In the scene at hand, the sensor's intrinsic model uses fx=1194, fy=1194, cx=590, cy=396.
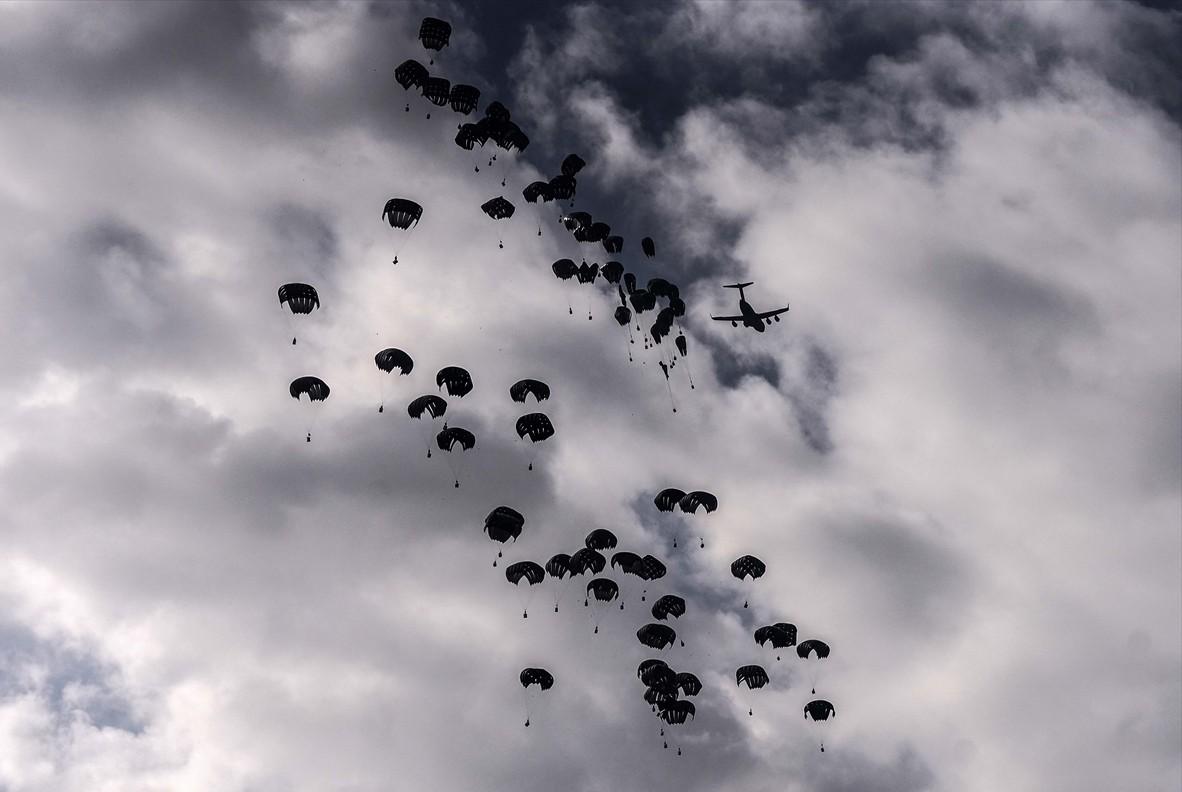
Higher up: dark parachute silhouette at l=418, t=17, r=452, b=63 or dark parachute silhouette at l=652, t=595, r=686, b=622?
dark parachute silhouette at l=418, t=17, r=452, b=63

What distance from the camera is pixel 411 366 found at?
92.8 meters

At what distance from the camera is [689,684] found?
100938 mm

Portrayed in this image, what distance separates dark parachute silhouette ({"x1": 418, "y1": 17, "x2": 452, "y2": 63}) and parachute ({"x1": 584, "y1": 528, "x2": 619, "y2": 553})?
40.3m

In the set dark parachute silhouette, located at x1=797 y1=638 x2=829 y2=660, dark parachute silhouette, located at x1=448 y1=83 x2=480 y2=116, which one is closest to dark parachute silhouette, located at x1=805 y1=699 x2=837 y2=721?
dark parachute silhouette, located at x1=797 y1=638 x2=829 y2=660

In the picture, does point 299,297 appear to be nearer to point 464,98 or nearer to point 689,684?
point 464,98

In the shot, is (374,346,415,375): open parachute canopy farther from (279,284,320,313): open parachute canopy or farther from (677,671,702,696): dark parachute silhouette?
(677,671,702,696): dark parachute silhouette

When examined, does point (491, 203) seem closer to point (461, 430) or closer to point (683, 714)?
point (461, 430)

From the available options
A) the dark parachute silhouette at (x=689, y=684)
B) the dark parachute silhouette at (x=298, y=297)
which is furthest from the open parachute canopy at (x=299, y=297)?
the dark parachute silhouette at (x=689, y=684)

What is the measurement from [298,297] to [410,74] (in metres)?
20.6

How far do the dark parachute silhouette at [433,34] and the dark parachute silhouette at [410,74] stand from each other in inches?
92.1

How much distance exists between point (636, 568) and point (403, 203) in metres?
34.2

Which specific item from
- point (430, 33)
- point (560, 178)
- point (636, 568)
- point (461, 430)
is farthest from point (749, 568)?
point (430, 33)

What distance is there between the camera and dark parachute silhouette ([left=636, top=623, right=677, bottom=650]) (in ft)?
322

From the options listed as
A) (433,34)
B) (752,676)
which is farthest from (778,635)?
(433,34)
